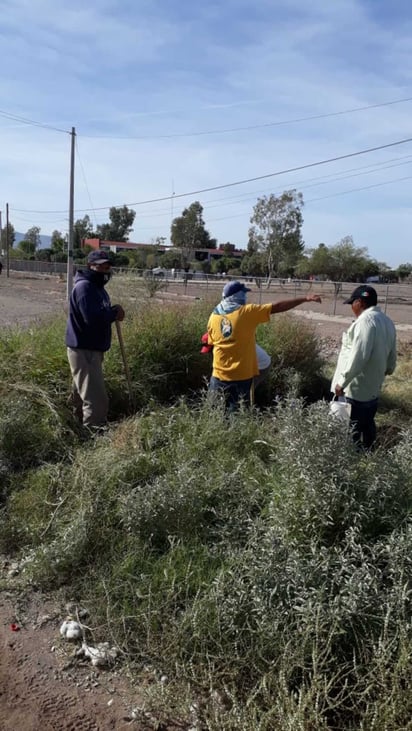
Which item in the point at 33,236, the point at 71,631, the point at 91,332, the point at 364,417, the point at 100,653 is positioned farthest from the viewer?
the point at 33,236

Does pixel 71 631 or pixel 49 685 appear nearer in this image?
pixel 49 685

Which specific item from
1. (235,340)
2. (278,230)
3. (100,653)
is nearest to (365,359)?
(235,340)

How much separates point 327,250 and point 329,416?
6510 cm

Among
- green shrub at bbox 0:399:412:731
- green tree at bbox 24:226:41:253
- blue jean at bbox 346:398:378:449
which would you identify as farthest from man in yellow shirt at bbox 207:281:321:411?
green tree at bbox 24:226:41:253

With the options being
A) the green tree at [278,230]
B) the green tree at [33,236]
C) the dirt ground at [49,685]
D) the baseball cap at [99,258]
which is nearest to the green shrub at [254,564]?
the dirt ground at [49,685]

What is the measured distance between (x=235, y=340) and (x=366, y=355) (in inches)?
40.6

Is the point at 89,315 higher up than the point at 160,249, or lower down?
lower down

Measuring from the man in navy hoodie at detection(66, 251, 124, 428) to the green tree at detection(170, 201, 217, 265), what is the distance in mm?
79593

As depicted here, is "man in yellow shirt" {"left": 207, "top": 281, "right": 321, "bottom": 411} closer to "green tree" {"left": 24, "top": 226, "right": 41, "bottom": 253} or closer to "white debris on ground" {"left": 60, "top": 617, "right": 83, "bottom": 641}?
"white debris on ground" {"left": 60, "top": 617, "right": 83, "bottom": 641}

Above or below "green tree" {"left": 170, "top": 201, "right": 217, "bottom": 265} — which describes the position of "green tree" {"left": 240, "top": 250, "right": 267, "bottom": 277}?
below

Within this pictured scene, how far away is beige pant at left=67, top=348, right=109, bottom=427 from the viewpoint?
15.6 ft

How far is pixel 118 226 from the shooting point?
3910 inches

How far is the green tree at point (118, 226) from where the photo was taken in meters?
98.5

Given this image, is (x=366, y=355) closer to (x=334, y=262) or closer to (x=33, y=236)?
(x=334, y=262)
